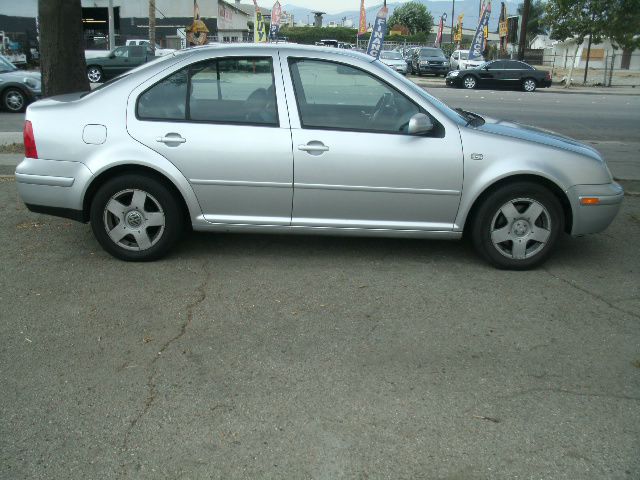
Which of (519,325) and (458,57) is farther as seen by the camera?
(458,57)

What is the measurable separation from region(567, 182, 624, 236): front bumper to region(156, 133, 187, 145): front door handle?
3.01 metres

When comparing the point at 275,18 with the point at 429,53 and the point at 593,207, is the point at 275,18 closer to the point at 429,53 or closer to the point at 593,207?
the point at 429,53

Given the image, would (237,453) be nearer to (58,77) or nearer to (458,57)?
(58,77)

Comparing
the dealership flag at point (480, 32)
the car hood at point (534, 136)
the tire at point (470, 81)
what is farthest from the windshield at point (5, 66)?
the dealership flag at point (480, 32)

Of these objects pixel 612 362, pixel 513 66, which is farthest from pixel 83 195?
pixel 513 66

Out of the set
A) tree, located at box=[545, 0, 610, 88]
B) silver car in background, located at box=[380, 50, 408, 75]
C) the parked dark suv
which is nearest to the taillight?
silver car in background, located at box=[380, 50, 408, 75]

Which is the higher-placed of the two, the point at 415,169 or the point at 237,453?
the point at 415,169

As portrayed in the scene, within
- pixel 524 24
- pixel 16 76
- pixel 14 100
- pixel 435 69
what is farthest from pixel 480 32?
pixel 14 100

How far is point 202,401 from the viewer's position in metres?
3.42

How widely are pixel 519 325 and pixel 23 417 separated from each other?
2.96 m

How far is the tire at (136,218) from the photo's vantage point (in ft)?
17.1

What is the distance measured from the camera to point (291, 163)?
5.11 metres

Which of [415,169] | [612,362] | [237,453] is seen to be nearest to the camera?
[237,453]

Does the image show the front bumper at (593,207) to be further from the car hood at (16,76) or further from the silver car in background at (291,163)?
the car hood at (16,76)
